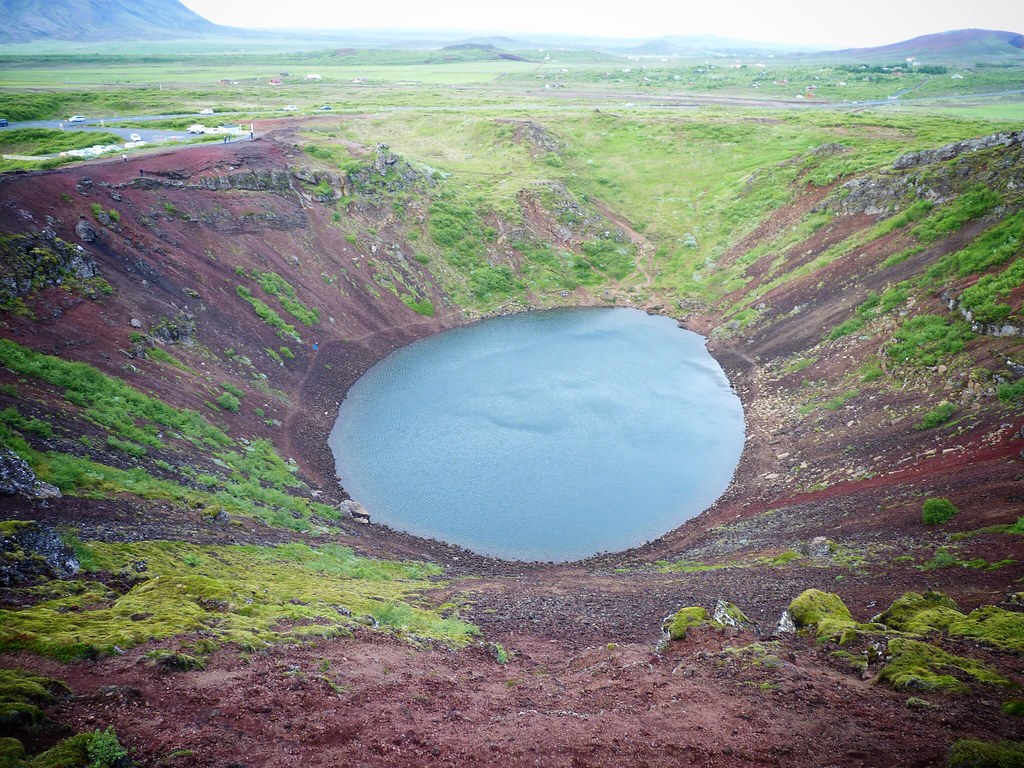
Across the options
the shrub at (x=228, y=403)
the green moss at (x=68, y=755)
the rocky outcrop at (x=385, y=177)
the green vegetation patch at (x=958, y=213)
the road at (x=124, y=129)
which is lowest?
the shrub at (x=228, y=403)

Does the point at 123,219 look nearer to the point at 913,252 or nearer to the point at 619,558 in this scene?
the point at 619,558

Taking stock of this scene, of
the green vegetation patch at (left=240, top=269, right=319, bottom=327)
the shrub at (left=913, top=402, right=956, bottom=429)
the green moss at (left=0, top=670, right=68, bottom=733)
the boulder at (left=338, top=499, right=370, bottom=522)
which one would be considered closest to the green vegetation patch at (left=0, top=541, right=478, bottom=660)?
the green moss at (left=0, top=670, right=68, bottom=733)

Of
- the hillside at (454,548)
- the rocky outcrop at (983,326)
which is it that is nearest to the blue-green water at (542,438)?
the hillside at (454,548)

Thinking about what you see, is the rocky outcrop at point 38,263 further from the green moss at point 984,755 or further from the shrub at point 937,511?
the shrub at point 937,511

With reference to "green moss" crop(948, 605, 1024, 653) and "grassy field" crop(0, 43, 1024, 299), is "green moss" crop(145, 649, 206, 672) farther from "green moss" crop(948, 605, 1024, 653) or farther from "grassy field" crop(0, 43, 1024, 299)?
"grassy field" crop(0, 43, 1024, 299)

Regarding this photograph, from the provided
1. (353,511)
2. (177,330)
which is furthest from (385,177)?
(353,511)

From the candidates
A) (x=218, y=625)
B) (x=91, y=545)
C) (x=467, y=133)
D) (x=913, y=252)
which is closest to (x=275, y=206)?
(x=467, y=133)
